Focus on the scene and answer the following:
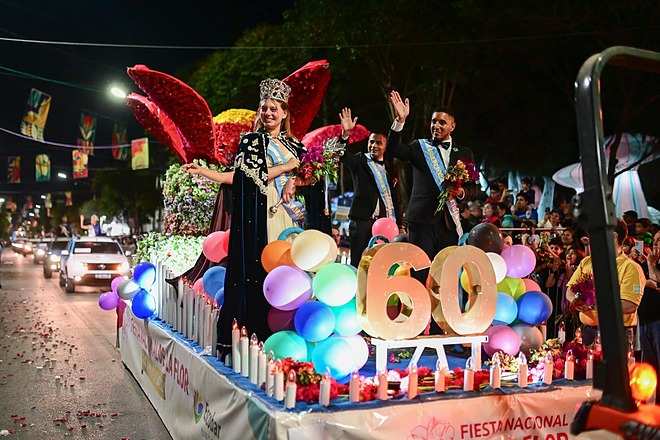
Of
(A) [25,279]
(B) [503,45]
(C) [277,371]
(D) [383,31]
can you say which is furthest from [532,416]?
(A) [25,279]

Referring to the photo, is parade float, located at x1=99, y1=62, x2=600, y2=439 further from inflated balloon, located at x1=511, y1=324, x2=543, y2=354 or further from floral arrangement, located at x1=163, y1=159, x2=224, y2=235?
floral arrangement, located at x1=163, y1=159, x2=224, y2=235

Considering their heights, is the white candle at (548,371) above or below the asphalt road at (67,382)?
above

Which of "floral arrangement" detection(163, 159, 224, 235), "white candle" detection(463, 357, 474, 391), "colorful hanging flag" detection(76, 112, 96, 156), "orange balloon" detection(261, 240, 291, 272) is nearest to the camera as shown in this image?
"white candle" detection(463, 357, 474, 391)

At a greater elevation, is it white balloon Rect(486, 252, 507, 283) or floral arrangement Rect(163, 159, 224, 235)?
floral arrangement Rect(163, 159, 224, 235)

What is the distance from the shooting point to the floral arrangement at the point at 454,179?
639 centimetres

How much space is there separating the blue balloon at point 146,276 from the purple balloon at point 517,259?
4.48 meters

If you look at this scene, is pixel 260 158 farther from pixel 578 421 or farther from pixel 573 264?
pixel 573 264

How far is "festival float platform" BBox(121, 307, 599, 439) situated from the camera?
4395 mm

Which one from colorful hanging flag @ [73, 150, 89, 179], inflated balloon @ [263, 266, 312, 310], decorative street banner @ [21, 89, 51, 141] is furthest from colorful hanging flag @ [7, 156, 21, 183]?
inflated balloon @ [263, 266, 312, 310]

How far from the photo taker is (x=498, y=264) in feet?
19.8

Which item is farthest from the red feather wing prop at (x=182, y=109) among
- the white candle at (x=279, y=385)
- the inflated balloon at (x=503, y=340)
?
the white candle at (x=279, y=385)

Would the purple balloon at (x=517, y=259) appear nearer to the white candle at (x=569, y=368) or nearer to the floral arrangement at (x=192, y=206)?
the white candle at (x=569, y=368)

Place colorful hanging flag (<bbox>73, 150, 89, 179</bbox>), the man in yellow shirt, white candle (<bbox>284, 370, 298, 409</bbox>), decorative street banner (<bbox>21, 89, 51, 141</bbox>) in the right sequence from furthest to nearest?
colorful hanging flag (<bbox>73, 150, 89, 179</bbox>), decorative street banner (<bbox>21, 89, 51, 141</bbox>), the man in yellow shirt, white candle (<bbox>284, 370, 298, 409</bbox>)

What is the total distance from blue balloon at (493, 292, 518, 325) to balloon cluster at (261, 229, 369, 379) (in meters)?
1.21
